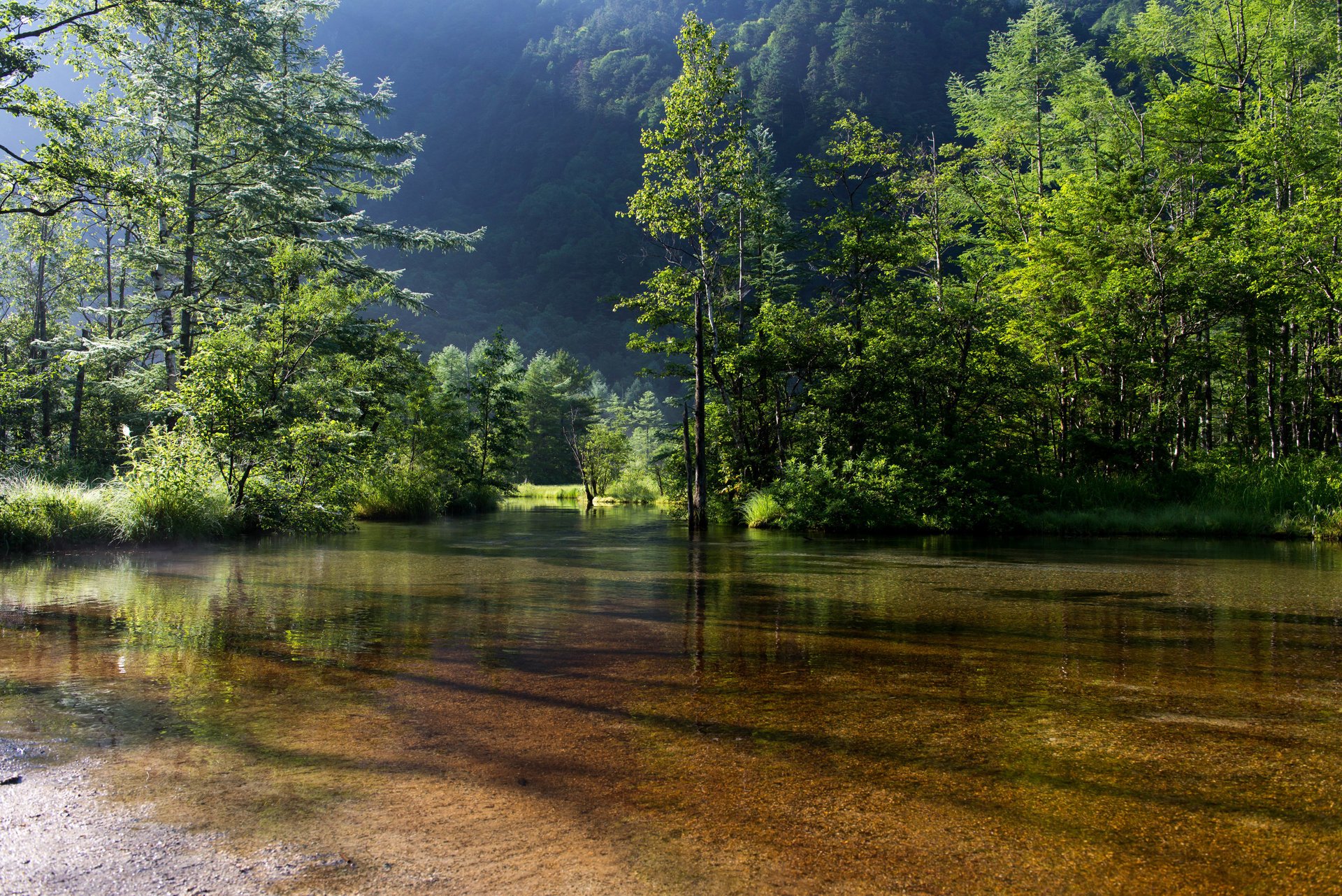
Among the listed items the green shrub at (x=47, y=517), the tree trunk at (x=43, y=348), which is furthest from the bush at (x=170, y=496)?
the tree trunk at (x=43, y=348)

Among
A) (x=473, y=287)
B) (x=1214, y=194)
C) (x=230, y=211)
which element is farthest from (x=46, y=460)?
(x=473, y=287)

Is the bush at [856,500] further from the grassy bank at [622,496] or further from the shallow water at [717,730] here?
the grassy bank at [622,496]

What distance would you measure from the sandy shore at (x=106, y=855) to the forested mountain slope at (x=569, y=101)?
8869cm

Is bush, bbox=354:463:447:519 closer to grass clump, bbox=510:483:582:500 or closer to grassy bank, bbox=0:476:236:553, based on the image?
grassy bank, bbox=0:476:236:553

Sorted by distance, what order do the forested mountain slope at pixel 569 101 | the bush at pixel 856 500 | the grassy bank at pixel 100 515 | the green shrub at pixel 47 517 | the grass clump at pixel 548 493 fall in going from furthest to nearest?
the forested mountain slope at pixel 569 101
the grass clump at pixel 548 493
the bush at pixel 856 500
the grassy bank at pixel 100 515
the green shrub at pixel 47 517

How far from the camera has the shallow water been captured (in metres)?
2.00

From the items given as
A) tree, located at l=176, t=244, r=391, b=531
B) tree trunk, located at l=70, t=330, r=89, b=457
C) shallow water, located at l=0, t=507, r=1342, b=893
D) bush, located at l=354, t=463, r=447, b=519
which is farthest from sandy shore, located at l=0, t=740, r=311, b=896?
tree trunk, located at l=70, t=330, r=89, b=457

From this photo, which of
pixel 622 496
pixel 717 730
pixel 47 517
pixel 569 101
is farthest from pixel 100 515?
pixel 569 101

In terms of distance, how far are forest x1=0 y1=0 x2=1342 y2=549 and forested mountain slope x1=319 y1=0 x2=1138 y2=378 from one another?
216 feet

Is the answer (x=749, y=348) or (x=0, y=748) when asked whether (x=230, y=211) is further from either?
(x=0, y=748)

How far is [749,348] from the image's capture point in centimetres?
1909

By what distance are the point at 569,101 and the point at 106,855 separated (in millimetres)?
156553

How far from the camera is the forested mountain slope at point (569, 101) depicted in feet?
318

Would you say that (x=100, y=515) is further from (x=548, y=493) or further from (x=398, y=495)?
(x=548, y=493)
